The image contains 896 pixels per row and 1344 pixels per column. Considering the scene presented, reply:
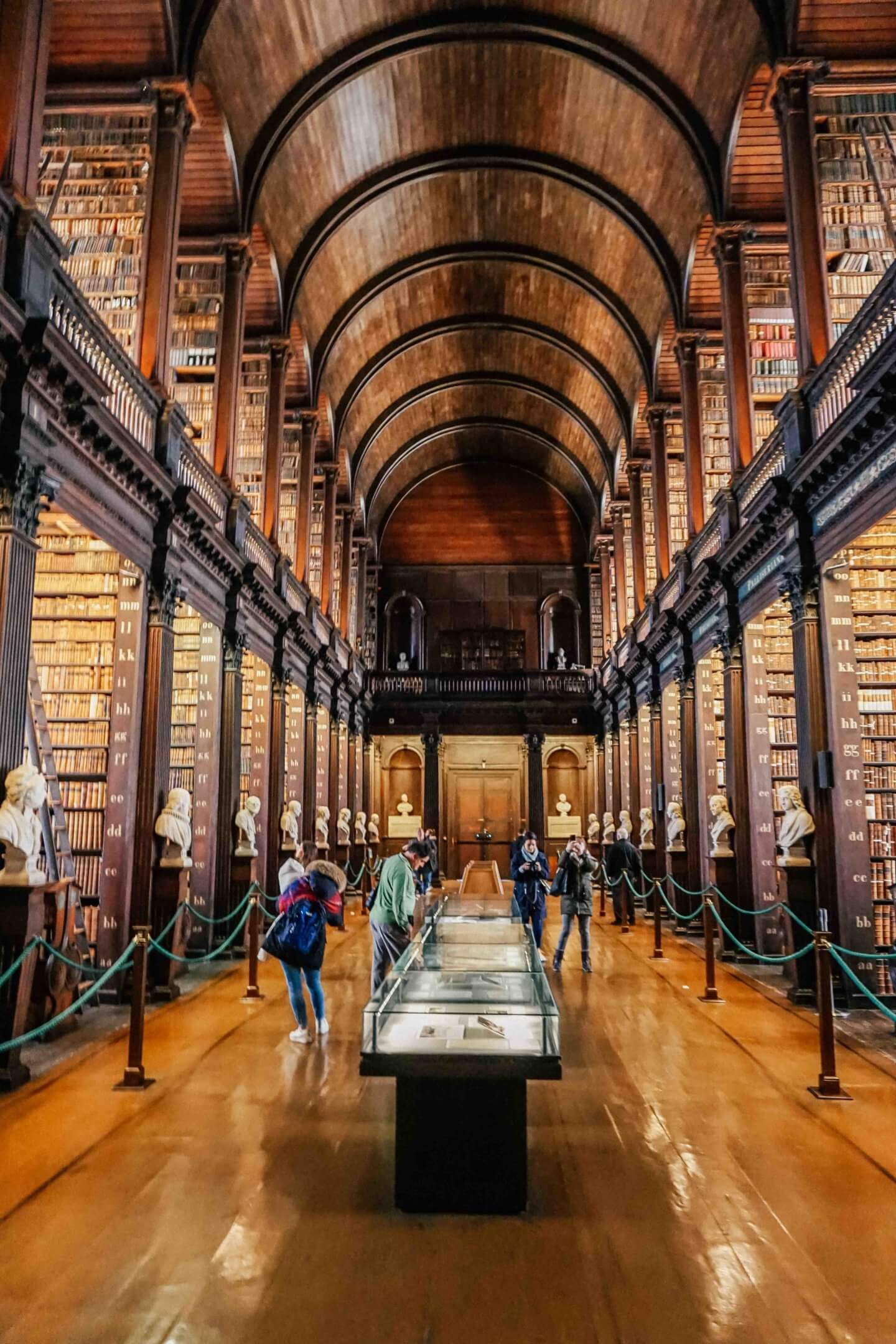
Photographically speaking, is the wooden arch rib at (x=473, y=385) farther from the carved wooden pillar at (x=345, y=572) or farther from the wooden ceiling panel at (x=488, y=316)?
the wooden ceiling panel at (x=488, y=316)

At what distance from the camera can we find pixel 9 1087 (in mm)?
4164

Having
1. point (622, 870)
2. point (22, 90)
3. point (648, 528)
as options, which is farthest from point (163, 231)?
point (648, 528)

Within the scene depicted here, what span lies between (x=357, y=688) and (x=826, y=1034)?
13.4m

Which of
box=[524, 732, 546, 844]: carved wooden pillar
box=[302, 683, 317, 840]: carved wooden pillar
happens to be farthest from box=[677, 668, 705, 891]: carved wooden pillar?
box=[524, 732, 546, 844]: carved wooden pillar

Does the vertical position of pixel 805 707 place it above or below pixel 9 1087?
above

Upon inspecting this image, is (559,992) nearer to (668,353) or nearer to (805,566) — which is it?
(805,566)

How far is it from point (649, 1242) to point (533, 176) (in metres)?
13.1

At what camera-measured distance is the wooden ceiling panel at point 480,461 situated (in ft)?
66.8

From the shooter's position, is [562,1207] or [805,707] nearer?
[562,1207]

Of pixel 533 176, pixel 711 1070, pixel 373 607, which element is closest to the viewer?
pixel 711 1070

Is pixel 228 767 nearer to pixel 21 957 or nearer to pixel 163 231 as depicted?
pixel 163 231

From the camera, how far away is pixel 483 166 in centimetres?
1202

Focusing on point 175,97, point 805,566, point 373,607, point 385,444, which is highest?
point 385,444

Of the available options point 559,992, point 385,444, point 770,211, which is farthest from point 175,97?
point 385,444
